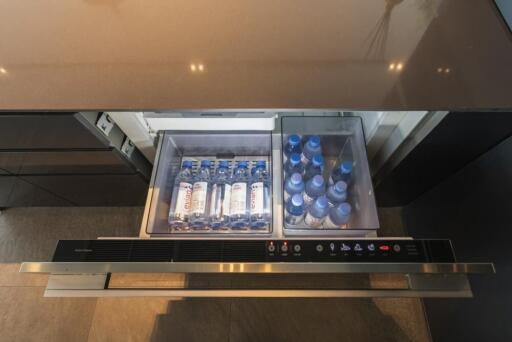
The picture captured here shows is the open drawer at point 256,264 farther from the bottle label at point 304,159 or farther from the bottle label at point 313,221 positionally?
the bottle label at point 304,159

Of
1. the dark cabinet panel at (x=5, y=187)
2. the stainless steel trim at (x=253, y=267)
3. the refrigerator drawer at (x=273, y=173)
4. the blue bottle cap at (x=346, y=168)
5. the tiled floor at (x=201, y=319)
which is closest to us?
the stainless steel trim at (x=253, y=267)

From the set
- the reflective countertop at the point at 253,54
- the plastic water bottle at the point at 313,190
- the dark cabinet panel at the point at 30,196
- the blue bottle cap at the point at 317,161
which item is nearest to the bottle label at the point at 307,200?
the plastic water bottle at the point at 313,190

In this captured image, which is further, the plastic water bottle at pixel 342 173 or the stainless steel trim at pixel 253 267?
the plastic water bottle at pixel 342 173

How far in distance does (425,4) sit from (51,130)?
1.03 m

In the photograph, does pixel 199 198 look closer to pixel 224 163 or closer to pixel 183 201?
pixel 183 201

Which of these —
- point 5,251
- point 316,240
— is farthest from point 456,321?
point 5,251

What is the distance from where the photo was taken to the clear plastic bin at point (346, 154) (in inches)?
31.7

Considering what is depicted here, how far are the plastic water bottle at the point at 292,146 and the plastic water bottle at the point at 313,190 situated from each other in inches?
5.0

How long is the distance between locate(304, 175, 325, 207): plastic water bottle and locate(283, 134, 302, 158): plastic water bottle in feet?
0.41

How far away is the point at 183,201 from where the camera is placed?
0.83 m

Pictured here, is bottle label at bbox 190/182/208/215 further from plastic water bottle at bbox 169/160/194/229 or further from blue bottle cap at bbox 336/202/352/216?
blue bottle cap at bbox 336/202/352/216

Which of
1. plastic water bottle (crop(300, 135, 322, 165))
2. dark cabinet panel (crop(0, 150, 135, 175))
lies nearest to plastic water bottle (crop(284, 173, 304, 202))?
plastic water bottle (crop(300, 135, 322, 165))

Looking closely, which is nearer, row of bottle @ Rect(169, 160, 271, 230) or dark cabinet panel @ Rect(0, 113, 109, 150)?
dark cabinet panel @ Rect(0, 113, 109, 150)

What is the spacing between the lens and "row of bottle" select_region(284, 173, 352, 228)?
81cm
